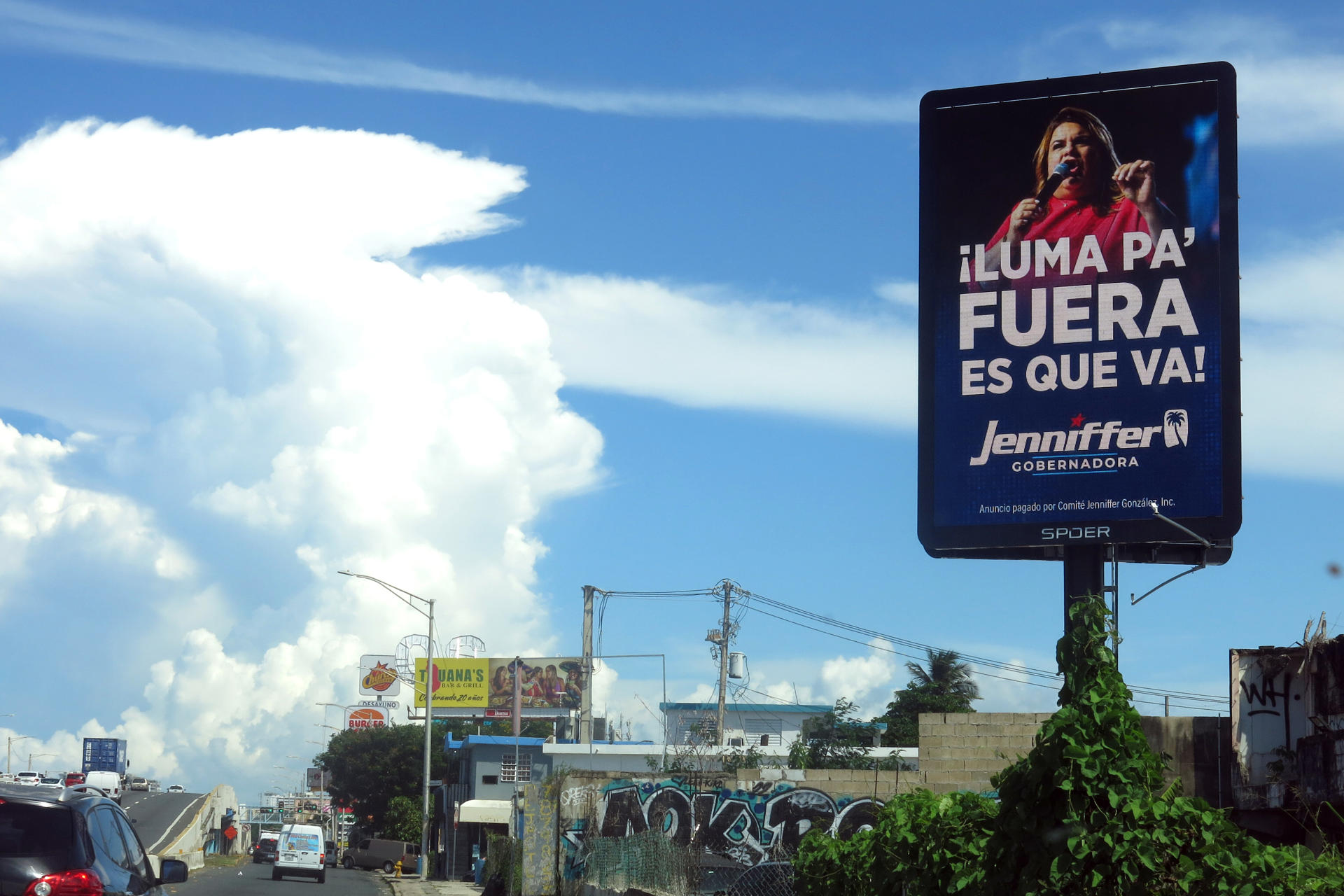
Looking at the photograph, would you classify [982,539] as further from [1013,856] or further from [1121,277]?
[1013,856]

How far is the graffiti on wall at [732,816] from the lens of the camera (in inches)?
971

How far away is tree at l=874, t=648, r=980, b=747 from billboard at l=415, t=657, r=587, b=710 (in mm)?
27212

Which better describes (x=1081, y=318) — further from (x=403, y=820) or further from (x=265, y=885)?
(x=403, y=820)

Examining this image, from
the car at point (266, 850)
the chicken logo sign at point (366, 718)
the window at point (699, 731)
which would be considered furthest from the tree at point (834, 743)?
the chicken logo sign at point (366, 718)

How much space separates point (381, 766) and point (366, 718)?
19.2 metres

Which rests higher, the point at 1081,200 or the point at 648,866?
the point at 1081,200

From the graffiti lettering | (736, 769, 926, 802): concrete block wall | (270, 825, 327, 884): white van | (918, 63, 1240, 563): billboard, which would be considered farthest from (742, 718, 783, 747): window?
the graffiti lettering

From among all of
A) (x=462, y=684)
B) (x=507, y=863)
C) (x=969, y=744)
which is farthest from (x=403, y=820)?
(x=969, y=744)

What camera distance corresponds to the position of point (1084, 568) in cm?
2098

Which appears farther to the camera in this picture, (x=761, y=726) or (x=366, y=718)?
(x=366, y=718)

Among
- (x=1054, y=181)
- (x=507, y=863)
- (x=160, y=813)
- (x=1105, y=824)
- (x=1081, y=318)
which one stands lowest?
(x=160, y=813)

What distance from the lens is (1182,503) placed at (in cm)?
1995

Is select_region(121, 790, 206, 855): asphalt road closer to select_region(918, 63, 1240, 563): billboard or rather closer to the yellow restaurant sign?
the yellow restaurant sign

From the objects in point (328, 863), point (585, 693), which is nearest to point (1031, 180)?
point (585, 693)
